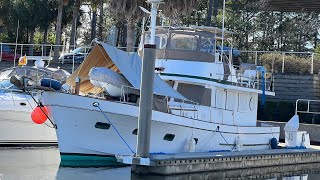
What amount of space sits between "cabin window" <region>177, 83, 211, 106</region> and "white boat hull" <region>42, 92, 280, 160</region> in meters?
1.03

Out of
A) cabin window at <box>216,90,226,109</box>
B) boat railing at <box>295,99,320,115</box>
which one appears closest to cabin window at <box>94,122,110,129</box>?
cabin window at <box>216,90,226,109</box>

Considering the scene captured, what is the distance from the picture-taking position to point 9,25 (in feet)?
156

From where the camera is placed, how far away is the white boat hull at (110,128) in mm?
19656

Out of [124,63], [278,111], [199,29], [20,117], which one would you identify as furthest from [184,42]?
[278,111]

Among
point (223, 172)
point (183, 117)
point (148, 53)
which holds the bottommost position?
point (223, 172)

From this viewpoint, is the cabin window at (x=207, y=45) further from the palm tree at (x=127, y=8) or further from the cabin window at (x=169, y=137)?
the palm tree at (x=127, y=8)

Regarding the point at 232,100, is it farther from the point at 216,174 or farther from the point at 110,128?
the point at 110,128

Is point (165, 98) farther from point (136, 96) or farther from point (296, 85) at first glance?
point (296, 85)

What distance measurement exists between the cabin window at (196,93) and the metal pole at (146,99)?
16.1 feet

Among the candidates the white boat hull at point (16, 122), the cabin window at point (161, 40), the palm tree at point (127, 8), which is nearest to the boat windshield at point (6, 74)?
the white boat hull at point (16, 122)

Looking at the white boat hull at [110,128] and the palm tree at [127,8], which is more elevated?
the palm tree at [127,8]

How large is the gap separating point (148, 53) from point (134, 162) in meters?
2.86

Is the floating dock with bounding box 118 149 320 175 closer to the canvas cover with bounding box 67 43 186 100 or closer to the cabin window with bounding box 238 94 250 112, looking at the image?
the cabin window with bounding box 238 94 250 112

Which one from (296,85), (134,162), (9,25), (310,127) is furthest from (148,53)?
(9,25)
